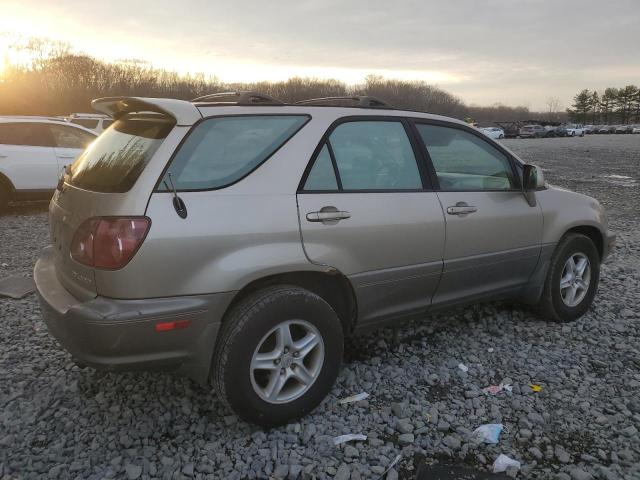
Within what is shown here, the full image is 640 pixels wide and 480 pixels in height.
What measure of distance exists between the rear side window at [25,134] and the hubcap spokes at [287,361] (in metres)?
8.01

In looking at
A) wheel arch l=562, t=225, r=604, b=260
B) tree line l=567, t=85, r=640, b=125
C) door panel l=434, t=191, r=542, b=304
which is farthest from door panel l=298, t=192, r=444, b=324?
tree line l=567, t=85, r=640, b=125

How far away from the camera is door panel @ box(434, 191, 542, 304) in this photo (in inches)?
141

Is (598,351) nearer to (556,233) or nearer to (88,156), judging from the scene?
(556,233)

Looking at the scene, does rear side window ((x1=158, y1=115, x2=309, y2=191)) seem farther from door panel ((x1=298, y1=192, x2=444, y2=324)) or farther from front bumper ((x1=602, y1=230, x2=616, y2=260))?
front bumper ((x1=602, y1=230, x2=616, y2=260))

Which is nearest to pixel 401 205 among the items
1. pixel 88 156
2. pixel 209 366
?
A: pixel 209 366

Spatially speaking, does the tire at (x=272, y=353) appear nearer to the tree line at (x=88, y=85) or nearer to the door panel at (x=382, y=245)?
the door panel at (x=382, y=245)

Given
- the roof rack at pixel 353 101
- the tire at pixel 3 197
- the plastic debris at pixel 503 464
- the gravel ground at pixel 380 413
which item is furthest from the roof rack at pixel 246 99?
the tire at pixel 3 197

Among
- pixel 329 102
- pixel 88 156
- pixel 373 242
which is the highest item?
pixel 329 102

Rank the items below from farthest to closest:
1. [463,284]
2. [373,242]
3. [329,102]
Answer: [463,284], [329,102], [373,242]

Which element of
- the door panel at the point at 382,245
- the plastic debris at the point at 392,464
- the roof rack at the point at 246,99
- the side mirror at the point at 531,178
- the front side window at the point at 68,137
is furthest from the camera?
the front side window at the point at 68,137

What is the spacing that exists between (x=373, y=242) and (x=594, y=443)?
1.58 meters

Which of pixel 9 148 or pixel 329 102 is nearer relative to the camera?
pixel 329 102

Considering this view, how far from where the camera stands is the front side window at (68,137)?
948 cm

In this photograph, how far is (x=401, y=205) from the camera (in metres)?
3.31
